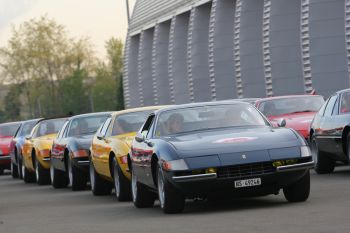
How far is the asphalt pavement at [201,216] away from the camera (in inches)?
473

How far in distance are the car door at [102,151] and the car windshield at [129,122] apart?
0.20 meters

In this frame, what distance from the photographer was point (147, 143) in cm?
1534

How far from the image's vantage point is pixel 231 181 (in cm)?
1392

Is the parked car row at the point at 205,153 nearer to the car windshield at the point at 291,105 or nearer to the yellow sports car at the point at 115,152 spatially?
the yellow sports car at the point at 115,152

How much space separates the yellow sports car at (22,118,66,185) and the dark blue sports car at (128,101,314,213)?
38.7 feet

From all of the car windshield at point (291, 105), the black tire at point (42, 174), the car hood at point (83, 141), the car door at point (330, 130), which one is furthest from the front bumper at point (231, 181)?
the black tire at point (42, 174)

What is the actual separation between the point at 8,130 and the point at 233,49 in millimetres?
29192

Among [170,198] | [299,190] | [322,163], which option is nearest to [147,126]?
[170,198]

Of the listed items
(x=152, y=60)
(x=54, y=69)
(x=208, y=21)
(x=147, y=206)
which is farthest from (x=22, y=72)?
(x=147, y=206)

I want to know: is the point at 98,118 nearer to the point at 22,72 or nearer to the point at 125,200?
the point at 125,200

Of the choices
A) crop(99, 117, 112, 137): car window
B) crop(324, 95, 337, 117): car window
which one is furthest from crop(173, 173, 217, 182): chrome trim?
crop(324, 95, 337, 117): car window

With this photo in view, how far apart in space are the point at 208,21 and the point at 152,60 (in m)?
14.3

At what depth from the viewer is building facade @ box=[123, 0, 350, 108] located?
47500mm

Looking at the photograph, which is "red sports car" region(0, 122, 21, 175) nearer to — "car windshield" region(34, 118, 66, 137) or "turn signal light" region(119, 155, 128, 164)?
"car windshield" region(34, 118, 66, 137)
